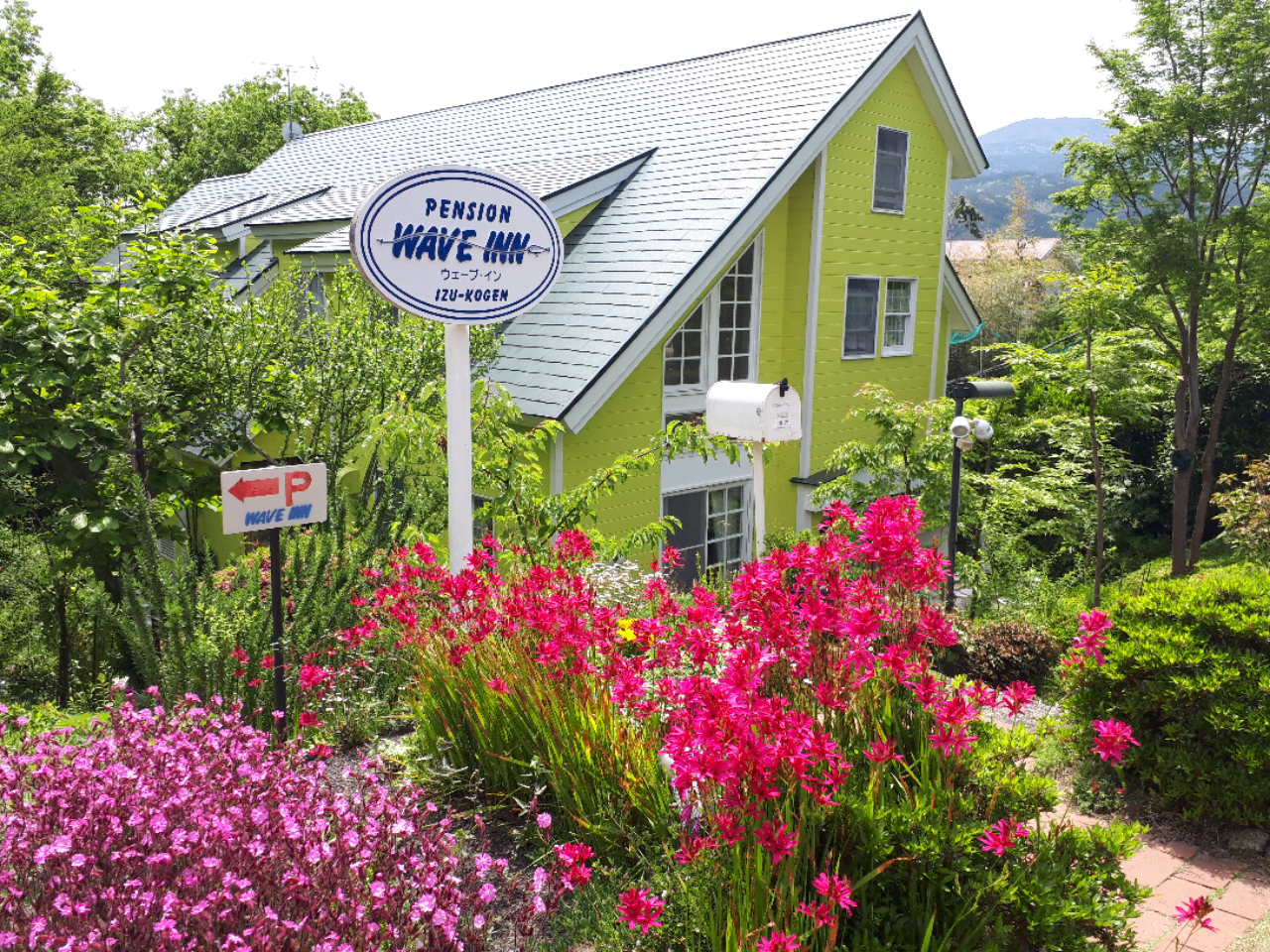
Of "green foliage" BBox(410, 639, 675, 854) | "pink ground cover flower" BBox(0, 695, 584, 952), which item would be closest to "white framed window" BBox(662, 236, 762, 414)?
"green foliage" BBox(410, 639, 675, 854)

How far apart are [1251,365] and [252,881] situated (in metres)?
17.7

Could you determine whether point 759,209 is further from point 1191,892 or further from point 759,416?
point 1191,892

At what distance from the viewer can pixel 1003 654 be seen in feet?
24.6

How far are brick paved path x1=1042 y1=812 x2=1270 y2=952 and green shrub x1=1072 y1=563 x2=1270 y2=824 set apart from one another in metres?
0.30

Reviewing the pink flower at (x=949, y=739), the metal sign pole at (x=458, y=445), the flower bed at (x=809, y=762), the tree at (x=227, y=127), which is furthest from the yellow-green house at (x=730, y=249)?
the tree at (x=227, y=127)

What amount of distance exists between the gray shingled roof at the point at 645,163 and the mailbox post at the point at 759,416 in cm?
264

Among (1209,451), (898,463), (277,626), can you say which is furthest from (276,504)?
(1209,451)

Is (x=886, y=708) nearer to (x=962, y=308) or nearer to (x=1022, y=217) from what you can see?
(x=962, y=308)

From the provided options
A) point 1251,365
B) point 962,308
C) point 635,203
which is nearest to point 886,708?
point 635,203

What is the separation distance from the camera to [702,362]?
12016 millimetres

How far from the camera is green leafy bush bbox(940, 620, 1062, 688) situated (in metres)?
7.56

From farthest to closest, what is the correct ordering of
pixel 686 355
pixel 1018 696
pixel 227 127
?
1. pixel 227 127
2. pixel 686 355
3. pixel 1018 696

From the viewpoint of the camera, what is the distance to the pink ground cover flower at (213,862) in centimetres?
230

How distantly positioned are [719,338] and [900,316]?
166 inches
